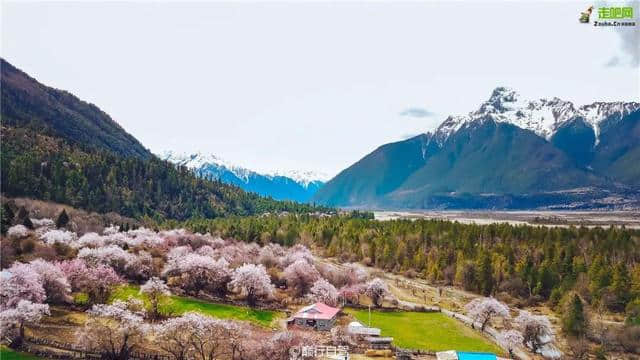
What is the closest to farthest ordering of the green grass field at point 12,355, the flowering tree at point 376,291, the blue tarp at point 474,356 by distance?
1. the green grass field at point 12,355
2. the blue tarp at point 474,356
3. the flowering tree at point 376,291

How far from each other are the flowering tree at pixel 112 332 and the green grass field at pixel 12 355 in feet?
14.5

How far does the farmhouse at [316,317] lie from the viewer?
69.4 meters

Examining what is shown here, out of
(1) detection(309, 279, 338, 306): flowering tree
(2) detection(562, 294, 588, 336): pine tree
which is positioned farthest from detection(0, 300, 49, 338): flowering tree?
(2) detection(562, 294, 588, 336): pine tree

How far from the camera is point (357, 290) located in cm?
8756

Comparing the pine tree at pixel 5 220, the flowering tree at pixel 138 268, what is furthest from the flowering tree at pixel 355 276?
the pine tree at pixel 5 220

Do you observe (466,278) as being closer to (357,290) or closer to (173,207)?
(357,290)

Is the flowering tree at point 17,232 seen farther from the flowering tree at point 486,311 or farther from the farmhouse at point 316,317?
the flowering tree at point 486,311

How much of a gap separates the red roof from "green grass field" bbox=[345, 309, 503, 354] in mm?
6663

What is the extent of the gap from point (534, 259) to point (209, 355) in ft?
239

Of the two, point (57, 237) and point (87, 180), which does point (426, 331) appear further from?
point (87, 180)

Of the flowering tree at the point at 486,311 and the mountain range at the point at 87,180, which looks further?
the mountain range at the point at 87,180

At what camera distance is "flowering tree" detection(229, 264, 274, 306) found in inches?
3103

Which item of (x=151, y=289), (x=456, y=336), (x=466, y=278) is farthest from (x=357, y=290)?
(x=151, y=289)

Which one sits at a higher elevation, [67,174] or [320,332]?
[67,174]
